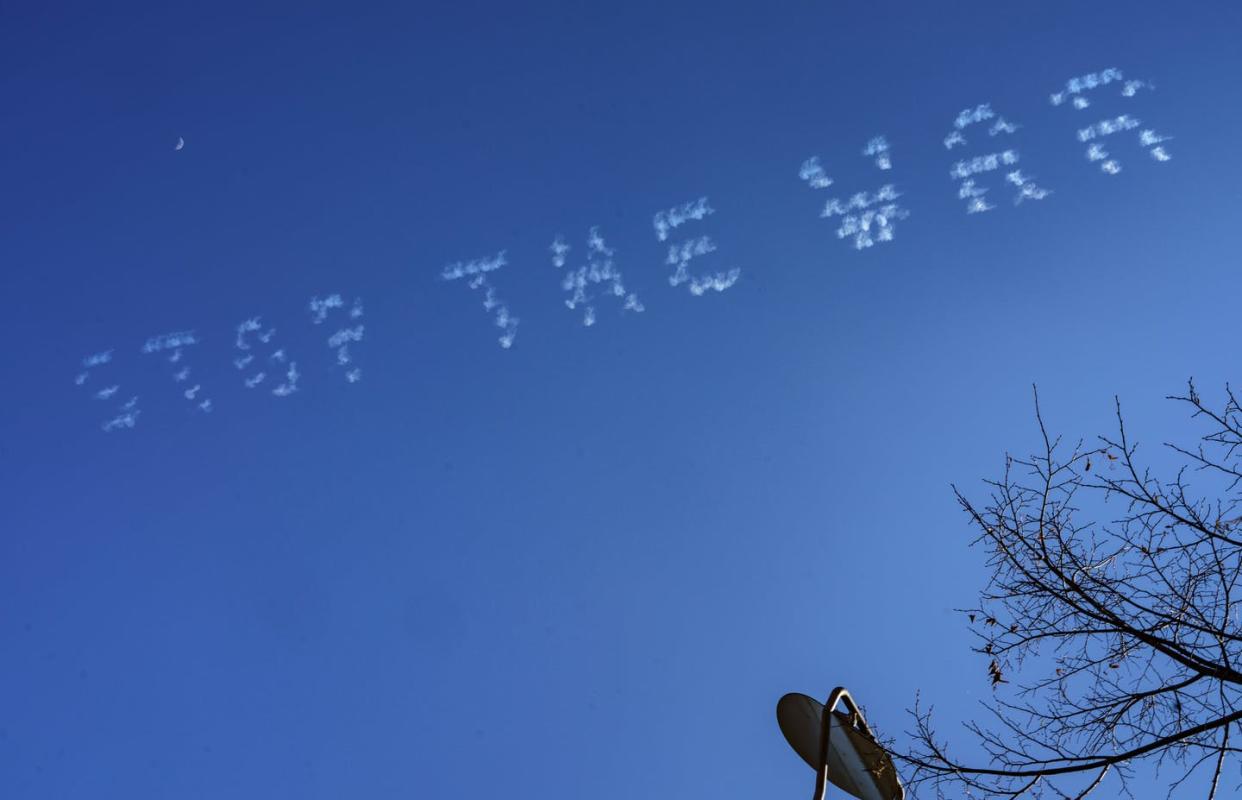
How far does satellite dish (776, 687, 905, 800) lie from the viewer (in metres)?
3.39

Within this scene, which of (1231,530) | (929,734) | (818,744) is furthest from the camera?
(929,734)

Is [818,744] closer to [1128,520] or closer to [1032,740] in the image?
[1032,740]

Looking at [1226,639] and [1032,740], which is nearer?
[1226,639]

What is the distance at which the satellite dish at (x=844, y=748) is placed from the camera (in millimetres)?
3395

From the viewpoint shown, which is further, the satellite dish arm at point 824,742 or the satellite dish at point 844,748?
the satellite dish at point 844,748

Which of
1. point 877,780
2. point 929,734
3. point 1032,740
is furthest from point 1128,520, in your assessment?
point 877,780

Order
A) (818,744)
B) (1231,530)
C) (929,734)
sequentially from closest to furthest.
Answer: (818,744) < (1231,530) < (929,734)

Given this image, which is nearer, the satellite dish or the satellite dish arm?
the satellite dish arm

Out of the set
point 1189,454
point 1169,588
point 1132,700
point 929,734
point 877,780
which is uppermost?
point 1189,454

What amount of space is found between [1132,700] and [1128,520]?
83 centimetres

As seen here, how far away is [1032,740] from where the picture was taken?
379cm

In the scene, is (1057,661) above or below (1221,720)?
above

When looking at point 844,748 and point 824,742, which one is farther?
point 844,748

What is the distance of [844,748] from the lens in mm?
3467
